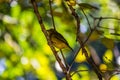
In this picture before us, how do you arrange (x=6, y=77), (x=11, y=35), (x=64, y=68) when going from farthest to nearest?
(x=11, y=35), (x=6, y=77), (x=64, y=68)

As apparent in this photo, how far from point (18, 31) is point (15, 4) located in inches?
4.9

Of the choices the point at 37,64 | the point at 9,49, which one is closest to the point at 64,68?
the point at 37,64

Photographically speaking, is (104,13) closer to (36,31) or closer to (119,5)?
(119,5)

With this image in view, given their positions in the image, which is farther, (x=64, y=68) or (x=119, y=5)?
(x=119, y=5)

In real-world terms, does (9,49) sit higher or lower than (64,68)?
lower

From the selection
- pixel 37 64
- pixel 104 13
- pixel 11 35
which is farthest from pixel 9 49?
pixel 104 13

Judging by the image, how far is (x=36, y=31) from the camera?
1305 millimetres

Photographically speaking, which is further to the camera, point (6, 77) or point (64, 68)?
point (6, 77)

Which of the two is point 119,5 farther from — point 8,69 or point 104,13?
point 8,69

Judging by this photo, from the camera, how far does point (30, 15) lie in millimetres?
1308

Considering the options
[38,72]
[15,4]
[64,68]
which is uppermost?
[64,68]

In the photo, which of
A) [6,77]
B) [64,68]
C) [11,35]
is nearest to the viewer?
[64,68]

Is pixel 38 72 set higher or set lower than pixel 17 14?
lower

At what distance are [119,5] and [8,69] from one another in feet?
1.85
